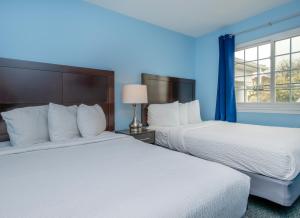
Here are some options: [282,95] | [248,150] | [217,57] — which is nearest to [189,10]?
[217,57]

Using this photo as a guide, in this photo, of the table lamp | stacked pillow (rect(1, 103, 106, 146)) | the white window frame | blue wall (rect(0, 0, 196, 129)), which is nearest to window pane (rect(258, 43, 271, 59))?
the white window frame

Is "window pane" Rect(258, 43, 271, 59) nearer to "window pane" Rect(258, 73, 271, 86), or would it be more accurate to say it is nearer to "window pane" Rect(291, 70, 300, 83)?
"window pane" Rect(258, 73, 271, 86)

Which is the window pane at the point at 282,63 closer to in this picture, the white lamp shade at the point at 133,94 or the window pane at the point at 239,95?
the window pane at the point at 239,95

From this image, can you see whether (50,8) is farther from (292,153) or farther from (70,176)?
(292,153)

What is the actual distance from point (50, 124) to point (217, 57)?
3.06 metres

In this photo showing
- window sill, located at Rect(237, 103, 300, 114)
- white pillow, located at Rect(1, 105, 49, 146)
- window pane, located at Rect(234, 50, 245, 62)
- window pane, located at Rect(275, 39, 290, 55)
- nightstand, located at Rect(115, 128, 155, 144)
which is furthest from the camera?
window pane, located at Rect(234, 50, 245, 62)

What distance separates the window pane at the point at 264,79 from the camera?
3.04m

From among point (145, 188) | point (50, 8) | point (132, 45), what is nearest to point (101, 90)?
point (132, 45)

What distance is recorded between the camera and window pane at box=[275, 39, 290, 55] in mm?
2832

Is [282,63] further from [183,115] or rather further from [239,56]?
[183,115]

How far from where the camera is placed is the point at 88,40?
2.52 meters

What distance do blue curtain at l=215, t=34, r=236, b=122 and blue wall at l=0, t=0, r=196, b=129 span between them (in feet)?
2.60

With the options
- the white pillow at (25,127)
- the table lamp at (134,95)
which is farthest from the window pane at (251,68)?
the white pillow at (25,127)

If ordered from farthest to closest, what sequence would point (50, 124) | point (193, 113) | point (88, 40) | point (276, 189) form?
point (193, 113) → point (88, 40) → point (50, 124) → point (276, 189)
